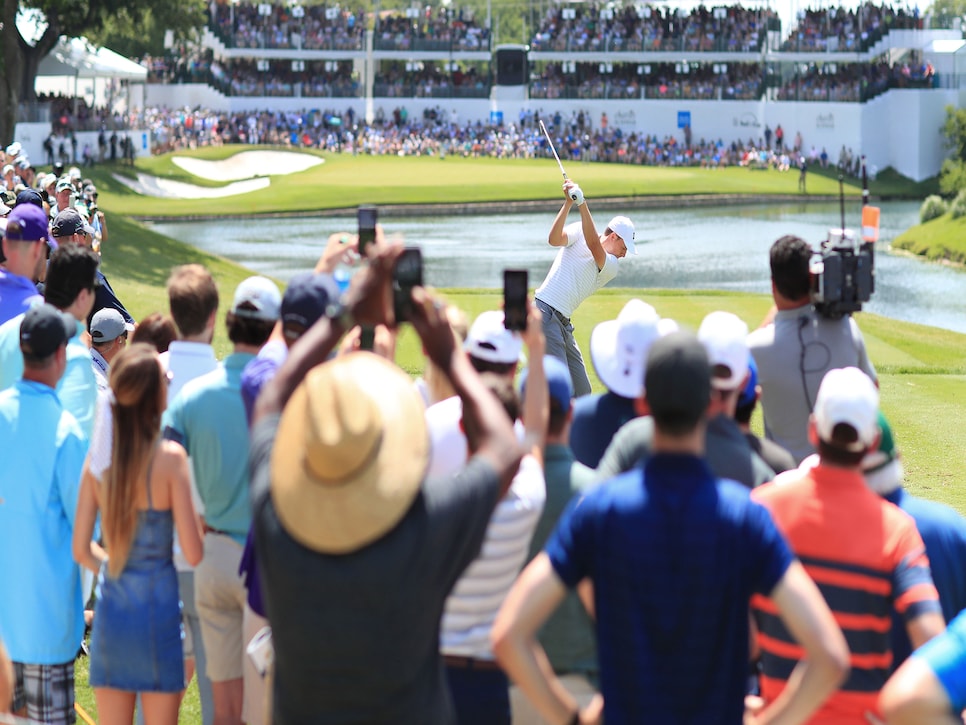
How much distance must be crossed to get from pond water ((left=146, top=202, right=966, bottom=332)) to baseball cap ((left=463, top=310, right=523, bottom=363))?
22.6m

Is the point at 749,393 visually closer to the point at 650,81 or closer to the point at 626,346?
the point at 626,346

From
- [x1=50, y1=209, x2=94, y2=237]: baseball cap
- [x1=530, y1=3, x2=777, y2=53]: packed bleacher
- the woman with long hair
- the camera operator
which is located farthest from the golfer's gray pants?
[x1=530, y1=3, x2=777, y2=53]: packed bleacher

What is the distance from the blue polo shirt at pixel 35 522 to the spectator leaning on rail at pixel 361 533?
1.87 m

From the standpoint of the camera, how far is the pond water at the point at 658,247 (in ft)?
103

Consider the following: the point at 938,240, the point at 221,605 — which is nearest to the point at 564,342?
the point at 221,605

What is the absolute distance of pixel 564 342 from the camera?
927 centimetres

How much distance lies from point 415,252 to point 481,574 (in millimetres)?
1070

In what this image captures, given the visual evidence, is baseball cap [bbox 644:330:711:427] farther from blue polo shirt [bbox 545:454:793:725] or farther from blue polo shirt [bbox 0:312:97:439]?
blue polo shirt [bbox 0:312:97:439]

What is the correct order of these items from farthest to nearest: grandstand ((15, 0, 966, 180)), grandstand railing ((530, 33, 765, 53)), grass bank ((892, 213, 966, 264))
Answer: grandstand railing ((530, 33, 765, 53)) → grandstand ((15, 0, 966, 180)) → grass bank ((892, 213, 966, 264))

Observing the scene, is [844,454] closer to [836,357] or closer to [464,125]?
[836,357]

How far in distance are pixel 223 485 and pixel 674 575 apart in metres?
2.16

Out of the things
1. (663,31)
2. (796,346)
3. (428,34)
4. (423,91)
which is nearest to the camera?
(796,346)

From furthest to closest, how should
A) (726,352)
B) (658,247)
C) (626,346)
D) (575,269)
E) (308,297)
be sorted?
(658,247), (575,269), (626,346), (308,297), (726,352)

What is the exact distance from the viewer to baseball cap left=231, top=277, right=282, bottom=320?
4965 mm
